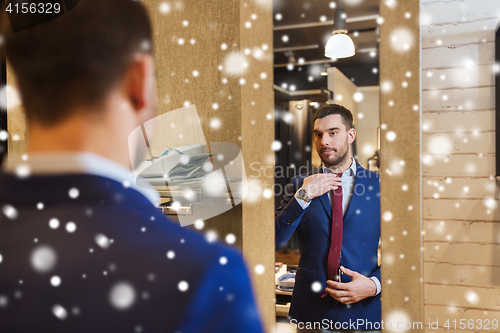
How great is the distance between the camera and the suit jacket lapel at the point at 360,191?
0.80 meters

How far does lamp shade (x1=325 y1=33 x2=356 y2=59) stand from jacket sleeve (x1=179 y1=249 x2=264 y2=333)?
1.93ft

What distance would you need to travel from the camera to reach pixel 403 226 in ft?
2.59

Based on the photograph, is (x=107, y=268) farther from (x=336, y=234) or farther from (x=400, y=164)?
(x=400, y=164)

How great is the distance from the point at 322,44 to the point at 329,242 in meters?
0.51

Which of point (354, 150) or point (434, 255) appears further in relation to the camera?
point (434, 255)

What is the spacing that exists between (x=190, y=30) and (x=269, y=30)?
0.33 meters

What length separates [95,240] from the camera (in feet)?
1.57

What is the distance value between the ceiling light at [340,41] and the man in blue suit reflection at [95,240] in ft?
1.65

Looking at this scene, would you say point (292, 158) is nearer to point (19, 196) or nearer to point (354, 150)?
point (354, 150)

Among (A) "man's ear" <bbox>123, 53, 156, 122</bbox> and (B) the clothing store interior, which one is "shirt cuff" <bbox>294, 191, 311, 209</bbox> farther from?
(A) "man's ear" <bbox>123, 53, 156, 122</bbox>

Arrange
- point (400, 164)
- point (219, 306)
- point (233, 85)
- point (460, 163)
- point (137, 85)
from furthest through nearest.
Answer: point (233, 85), point (460, 163), point (400, 164), point (137, 85), point (219, 306)

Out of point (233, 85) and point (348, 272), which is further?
point (233, 85)

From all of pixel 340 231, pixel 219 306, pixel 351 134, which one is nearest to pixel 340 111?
pixel 351 134

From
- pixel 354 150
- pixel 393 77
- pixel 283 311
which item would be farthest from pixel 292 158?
pixel 283 311
